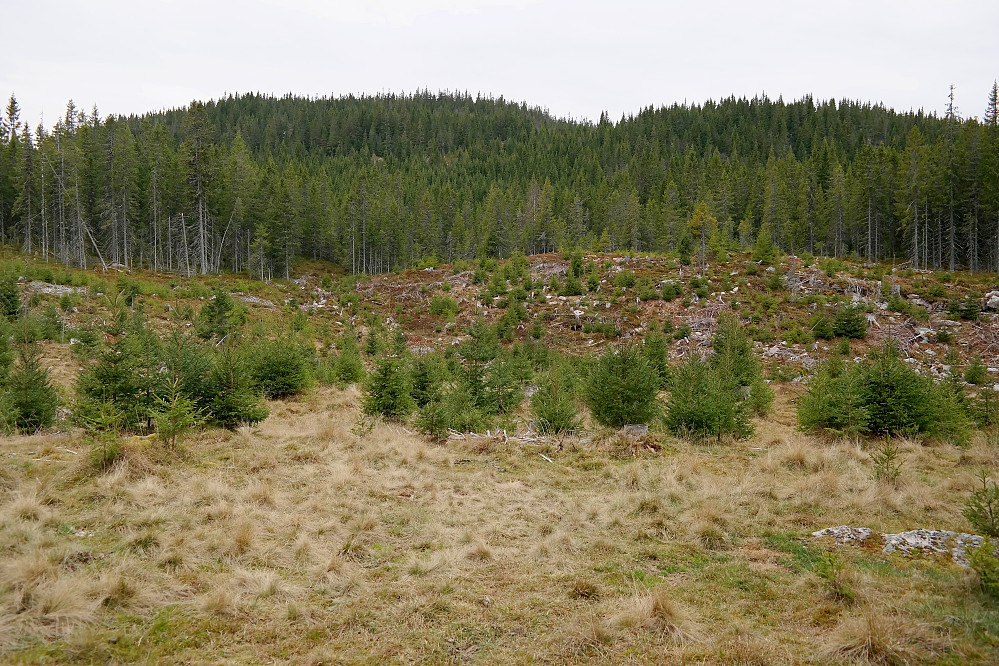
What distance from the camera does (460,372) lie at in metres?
21.4

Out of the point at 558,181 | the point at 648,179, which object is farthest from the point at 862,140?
the point at 558,181

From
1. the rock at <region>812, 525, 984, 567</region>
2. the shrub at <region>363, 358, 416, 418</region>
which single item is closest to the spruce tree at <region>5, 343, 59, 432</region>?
the shrub at <region>363, 358, 416, 418</region>

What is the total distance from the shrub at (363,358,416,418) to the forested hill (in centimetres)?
3960

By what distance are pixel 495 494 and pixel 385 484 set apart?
241 cm

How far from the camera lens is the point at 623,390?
16.2 metres

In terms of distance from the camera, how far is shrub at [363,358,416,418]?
17.7 metres

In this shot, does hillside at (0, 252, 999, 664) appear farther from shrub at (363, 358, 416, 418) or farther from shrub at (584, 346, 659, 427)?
shrub at (584, 346, 659, 427)

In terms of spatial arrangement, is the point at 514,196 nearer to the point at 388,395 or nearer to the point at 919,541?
the point at 388,395

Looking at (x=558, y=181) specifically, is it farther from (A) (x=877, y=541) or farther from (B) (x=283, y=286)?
(A) (x=877, y=541)

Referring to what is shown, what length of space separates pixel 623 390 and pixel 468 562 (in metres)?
10.2

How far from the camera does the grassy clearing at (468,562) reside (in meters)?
5.09

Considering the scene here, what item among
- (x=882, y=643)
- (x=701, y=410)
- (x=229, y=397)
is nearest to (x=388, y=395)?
(x=229, y=397)

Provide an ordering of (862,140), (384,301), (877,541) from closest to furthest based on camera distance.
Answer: (877,541)
(384,301)
(862,140)

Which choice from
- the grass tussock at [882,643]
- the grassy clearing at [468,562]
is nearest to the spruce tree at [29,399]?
the grassy clearing at [468,562]
